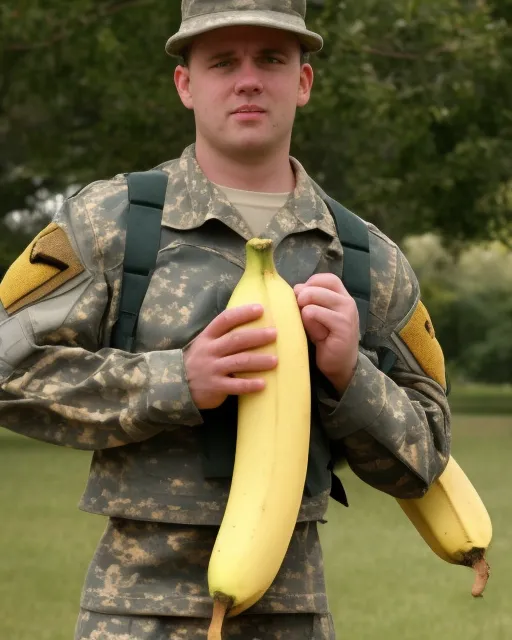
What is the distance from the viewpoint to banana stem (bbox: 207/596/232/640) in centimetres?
372

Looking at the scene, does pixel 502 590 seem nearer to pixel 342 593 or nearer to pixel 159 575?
pixel 342 593

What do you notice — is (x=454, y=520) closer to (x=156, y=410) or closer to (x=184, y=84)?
(x=156, y=410)

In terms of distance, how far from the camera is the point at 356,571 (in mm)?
12984

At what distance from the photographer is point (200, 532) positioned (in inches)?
163

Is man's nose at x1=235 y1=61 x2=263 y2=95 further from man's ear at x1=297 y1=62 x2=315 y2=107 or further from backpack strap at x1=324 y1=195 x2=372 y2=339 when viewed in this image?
backpack strap at x1=324 y1=195 x2=372 y2=339

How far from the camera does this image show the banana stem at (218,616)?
372 centimetres

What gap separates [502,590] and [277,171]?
8.44 meters

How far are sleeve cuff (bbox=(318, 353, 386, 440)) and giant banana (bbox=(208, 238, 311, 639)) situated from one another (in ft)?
0.62

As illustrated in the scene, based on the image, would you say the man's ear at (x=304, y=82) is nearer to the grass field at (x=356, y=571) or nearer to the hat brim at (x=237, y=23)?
the hat brim at (x=237, y=23)

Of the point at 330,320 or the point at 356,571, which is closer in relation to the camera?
the point at 330,320

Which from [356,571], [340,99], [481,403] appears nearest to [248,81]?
[356,571]

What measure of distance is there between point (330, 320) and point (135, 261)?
540 millimetres

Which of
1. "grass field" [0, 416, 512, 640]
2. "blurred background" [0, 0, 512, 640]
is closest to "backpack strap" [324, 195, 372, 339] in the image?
"grass field" [0, 416, 512, 640]

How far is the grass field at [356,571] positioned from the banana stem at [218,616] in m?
6.37
